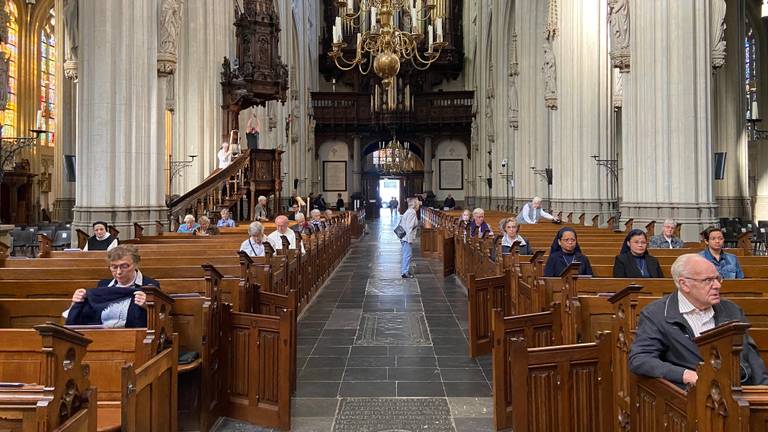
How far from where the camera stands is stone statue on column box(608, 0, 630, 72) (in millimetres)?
11539

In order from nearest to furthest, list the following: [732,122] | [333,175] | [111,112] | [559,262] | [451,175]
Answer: [559,262] < [111,112] < [732,122] < [451,175] < [333,175]

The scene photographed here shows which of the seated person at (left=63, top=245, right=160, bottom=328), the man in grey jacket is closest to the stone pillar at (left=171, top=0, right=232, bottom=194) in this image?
the man in grey jacket

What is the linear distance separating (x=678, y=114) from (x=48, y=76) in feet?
96.0

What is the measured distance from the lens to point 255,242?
7941mm

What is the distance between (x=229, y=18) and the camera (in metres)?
19.0

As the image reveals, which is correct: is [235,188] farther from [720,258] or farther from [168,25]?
[720,258]

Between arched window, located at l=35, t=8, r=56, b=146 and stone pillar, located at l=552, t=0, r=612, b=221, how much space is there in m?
23.8

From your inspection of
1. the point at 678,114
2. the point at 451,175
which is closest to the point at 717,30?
the point at 678,114

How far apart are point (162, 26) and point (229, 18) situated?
7.35 meters

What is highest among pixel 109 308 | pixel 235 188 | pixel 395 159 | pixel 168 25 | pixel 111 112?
pixel 168 25

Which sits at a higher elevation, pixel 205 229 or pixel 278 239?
pixel 205 229

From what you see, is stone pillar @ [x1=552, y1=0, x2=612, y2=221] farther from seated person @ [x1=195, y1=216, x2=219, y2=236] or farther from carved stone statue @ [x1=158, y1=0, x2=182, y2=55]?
carved stone statue @ [x1=158, y1=0, x2=182, y2=55]

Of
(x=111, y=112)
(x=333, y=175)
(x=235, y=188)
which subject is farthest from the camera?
(x=333, y=175)

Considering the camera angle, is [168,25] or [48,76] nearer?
[168,25]
